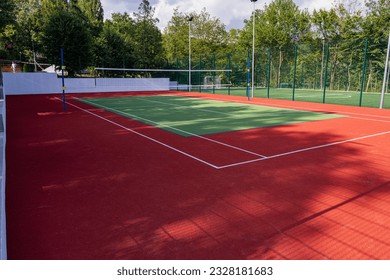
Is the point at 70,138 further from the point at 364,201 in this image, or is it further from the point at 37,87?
the point at 37,87

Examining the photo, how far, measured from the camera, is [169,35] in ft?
180

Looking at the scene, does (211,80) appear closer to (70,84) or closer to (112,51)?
(112,51)

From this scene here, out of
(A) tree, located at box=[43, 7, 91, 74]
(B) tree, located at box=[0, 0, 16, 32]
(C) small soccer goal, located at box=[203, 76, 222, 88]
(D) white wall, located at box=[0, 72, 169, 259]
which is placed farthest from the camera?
(C) small soccer goal, located at box=[203, 76, 222, 88]

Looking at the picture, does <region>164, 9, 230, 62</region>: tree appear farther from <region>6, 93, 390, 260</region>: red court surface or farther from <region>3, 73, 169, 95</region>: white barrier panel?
<region>6, 93, 390, 260</region>: red court surface

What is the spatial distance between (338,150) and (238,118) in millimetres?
5746

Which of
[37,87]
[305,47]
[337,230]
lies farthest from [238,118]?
[305,47]

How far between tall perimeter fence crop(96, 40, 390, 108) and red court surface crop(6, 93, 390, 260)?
20518mm

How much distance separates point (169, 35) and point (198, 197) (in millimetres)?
53237

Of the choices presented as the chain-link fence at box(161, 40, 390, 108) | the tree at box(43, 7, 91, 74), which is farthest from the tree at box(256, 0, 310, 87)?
the tree at box(43, 7, 91, 74)

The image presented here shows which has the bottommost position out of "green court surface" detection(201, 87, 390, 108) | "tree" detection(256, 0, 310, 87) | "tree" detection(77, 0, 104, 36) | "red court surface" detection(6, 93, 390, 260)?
"red court surface" detection(6, 93, 390, 260)

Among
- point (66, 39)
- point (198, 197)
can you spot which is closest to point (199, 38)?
point (66, 39)

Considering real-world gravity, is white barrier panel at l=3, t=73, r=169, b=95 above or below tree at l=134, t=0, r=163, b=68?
below

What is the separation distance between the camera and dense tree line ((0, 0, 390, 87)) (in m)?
28.0

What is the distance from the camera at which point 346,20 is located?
41250mm
